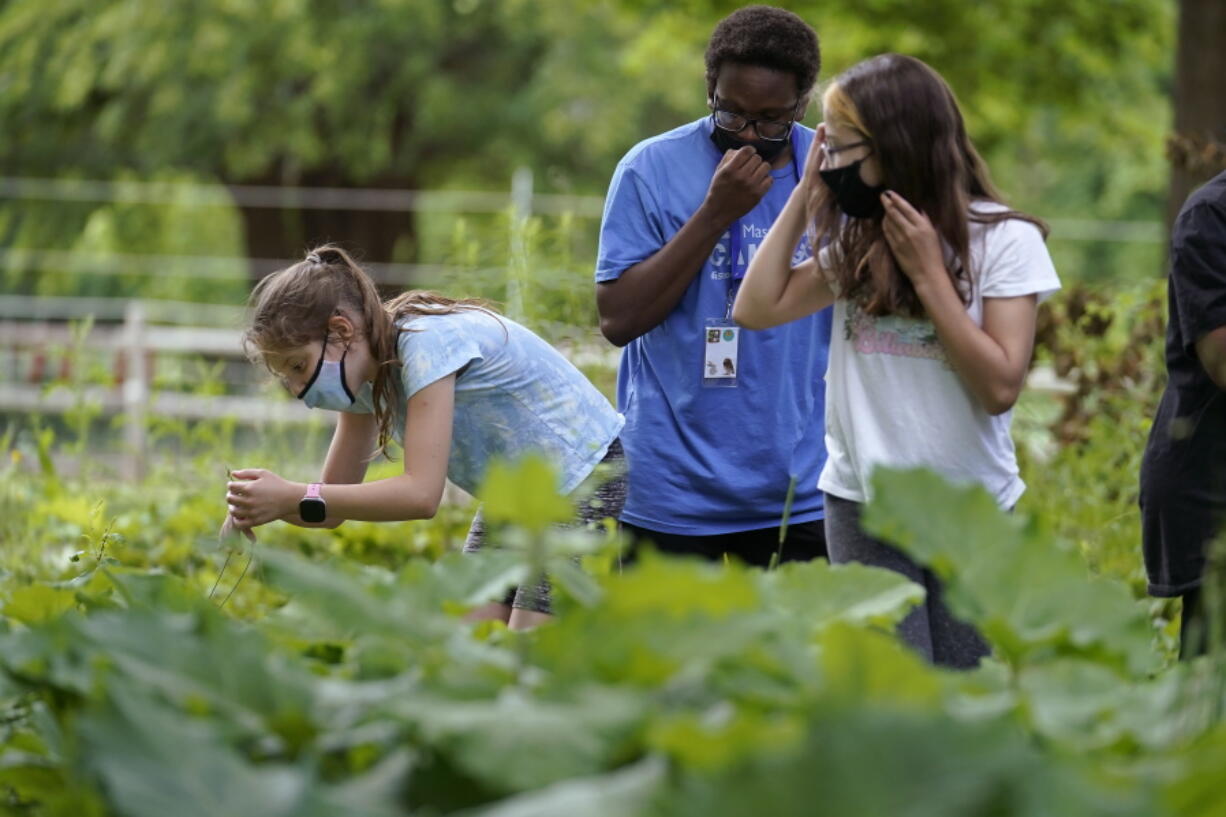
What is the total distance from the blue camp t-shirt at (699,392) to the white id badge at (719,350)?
0.04ft

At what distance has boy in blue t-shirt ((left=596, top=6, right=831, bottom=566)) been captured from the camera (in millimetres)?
3262

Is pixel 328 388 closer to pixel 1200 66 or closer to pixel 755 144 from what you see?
pixel 755 144

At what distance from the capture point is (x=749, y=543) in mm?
3367

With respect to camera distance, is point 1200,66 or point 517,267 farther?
point 1200,66

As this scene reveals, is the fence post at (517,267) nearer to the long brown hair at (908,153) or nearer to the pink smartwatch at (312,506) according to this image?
the pink smartwatch at (312,506)

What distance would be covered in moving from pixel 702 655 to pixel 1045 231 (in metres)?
1.95

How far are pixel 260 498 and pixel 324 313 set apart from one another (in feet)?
1.20

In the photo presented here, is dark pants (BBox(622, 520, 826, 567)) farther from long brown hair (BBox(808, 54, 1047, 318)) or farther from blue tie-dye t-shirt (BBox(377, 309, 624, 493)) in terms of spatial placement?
long brown hair (BBox(808, 54, 1047, 318))

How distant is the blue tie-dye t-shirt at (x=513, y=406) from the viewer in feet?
9.92

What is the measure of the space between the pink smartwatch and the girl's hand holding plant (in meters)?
0.02

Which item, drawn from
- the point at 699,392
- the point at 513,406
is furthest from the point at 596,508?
the point at 699,392

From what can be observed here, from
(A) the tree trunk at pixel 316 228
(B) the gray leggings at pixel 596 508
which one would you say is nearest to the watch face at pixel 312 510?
(B) the gray leggings at pixel 596 508

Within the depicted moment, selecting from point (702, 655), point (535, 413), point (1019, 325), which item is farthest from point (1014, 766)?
point (535, 413)

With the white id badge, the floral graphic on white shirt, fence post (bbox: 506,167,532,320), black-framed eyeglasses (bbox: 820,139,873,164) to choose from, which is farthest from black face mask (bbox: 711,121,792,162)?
fence post (bbox: 506,167,532,320)
